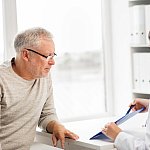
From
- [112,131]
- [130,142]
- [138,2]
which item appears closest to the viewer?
[130,142]

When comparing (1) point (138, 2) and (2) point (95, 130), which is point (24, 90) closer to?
(2) point (95, 130)

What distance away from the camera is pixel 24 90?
223 cm

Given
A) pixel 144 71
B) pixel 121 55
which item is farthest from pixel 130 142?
pixel 121 55

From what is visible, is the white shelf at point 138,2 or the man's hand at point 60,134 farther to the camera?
the white shelf at point 138,2

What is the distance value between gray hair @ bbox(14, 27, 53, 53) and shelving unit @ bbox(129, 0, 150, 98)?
0.95 meters

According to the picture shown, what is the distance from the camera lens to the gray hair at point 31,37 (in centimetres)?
218

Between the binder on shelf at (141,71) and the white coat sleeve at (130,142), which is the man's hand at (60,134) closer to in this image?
the white coat sleeve at (130,142)

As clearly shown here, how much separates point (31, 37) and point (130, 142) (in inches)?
30.8

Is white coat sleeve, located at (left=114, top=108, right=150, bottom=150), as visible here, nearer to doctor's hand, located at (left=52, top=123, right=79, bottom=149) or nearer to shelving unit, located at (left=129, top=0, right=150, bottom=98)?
doctor's hand, located at (left=52, top=123, right=79, bottom=149)

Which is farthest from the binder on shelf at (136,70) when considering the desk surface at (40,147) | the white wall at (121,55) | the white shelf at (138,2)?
the desk surface at (40,147)

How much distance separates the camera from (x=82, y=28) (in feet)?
10.9

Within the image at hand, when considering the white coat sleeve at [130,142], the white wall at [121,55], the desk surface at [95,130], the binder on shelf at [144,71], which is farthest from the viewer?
the white wall at [121,55]

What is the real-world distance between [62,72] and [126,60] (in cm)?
53

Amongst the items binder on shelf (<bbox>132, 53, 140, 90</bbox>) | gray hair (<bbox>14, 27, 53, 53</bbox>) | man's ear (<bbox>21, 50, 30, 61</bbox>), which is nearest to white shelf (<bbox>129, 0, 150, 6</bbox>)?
binder on shelf (<bbox>132, 53, 140, 90</bbox>)
